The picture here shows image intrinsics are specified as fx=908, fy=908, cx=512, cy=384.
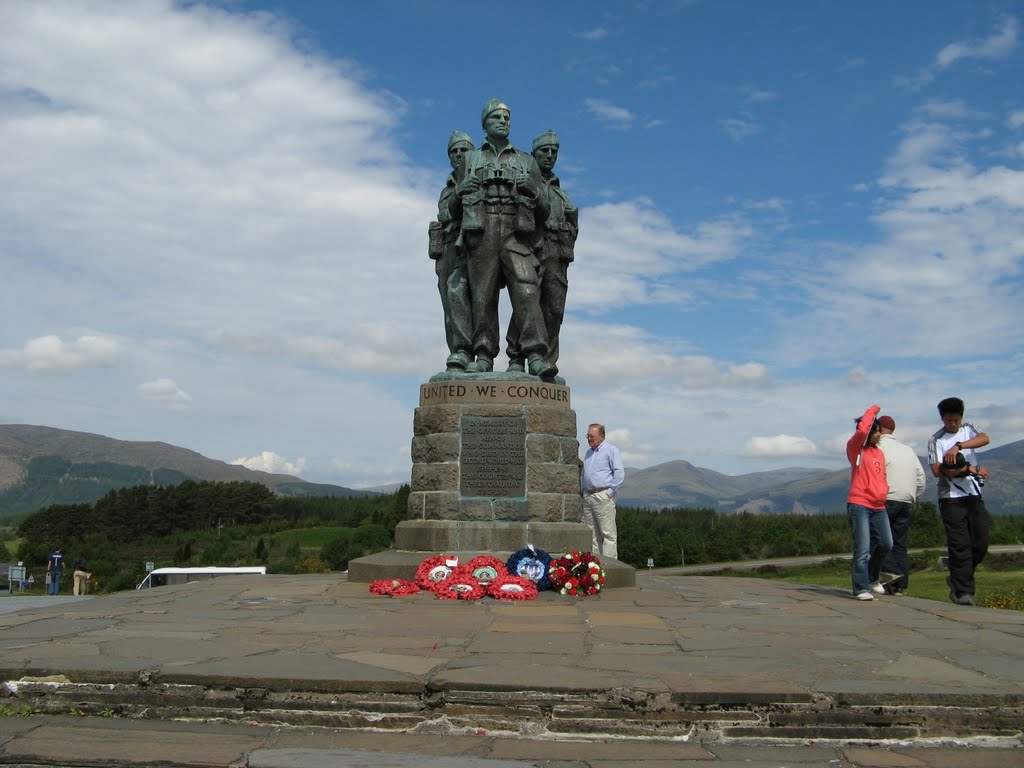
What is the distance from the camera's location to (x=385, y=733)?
12.0ft

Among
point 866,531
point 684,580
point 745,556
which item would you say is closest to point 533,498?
point 684,580

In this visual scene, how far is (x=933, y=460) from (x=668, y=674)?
4987 millimetres

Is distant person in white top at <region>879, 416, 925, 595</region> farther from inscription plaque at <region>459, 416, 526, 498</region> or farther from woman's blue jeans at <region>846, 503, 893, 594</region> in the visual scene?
inscription plaque at <region>459, 416, 526, 498</region>

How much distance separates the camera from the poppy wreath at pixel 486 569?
7.76 metres

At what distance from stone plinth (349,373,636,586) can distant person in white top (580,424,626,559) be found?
792 mm

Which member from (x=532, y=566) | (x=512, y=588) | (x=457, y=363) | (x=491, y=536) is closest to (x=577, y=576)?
(x=532, y=566)

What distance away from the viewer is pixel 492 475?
9062mm

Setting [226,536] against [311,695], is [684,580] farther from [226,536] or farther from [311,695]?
[226,536]

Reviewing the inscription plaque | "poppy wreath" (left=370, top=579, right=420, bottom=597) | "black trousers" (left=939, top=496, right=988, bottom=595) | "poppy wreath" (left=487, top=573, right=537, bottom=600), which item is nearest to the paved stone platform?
"poppy wreath" (left=487, top=573, right=537, bottom=600)

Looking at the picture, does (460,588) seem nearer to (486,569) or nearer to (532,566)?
(486,569)

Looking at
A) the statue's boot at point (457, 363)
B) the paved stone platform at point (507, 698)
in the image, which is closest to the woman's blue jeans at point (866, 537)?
the paved stone platform at point (507, 698)

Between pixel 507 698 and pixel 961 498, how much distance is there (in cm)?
566

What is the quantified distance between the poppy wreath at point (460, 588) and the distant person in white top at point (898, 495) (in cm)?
377

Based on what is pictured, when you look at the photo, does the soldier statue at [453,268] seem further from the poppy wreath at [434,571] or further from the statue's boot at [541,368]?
the poppy wreath at [434,571]
